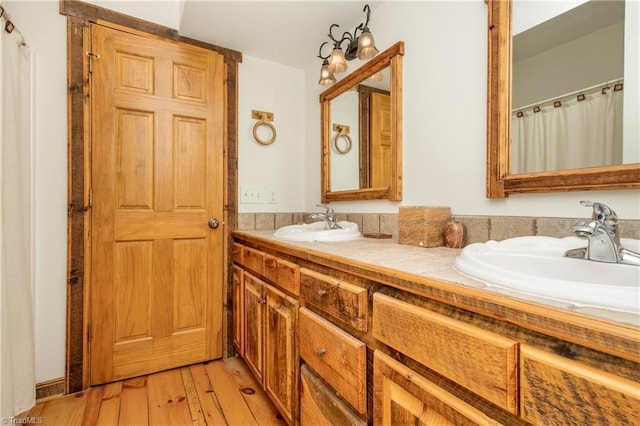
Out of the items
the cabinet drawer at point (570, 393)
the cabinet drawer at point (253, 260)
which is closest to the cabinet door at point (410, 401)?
the cabinet drawer at point (570, 393)

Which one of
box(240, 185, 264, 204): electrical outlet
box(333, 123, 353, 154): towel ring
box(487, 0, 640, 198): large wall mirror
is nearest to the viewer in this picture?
box(487, 0, 640, 198): large wall mirror

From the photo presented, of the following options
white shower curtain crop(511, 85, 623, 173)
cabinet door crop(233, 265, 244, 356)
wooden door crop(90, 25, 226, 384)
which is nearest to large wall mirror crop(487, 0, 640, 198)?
white shower curtain crop(511, 85, 623, 173)

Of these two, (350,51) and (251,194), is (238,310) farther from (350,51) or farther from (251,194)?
(350,51)

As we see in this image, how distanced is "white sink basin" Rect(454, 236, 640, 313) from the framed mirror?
2.32 feet

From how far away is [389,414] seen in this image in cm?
78

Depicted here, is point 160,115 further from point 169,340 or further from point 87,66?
point 169,340

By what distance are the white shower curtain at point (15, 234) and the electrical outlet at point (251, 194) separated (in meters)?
1.11

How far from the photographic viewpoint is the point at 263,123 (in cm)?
225

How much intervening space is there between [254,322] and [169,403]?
594 mm

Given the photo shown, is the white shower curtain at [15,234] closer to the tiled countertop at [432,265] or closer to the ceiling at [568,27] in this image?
the tiled countertop at [432,265]

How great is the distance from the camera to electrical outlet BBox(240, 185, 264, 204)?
2178 millimetres

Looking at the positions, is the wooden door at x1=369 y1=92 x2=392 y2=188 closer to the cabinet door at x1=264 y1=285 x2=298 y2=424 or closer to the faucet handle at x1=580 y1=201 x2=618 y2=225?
the cabinet door at x1=264 y1=285 x2=298 y2=424

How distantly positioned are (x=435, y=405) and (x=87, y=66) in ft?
7.30

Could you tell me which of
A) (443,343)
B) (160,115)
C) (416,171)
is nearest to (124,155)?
(160,115)
